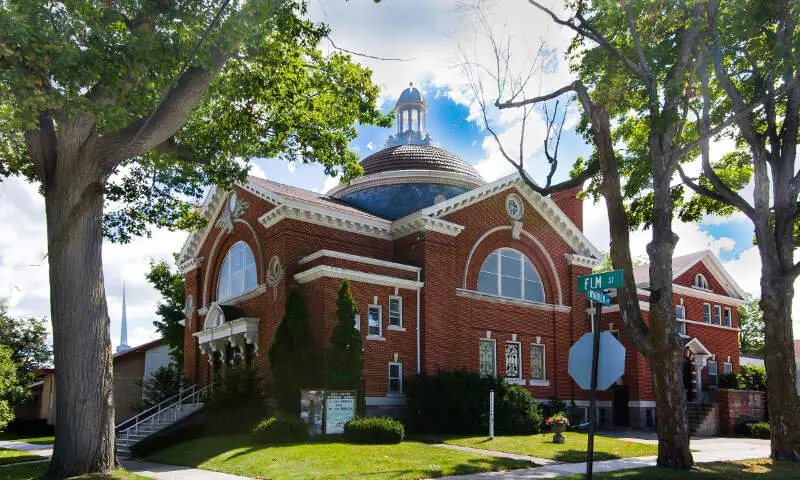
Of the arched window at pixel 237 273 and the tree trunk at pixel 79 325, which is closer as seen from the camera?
the tree trunk at pixel 79 325

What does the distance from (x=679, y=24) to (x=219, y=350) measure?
20820 millimetres

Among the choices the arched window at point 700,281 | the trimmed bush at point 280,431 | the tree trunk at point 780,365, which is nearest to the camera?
the tree trunk at point 780,365

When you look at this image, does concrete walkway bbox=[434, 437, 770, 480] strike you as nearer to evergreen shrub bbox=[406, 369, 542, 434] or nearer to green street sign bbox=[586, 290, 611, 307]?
evergreen shrub bbox=[406, 369, 542, 434]

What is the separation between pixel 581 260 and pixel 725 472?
59.1 ft

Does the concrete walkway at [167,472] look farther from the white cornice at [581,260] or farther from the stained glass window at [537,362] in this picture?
the white cornice at [581,260]

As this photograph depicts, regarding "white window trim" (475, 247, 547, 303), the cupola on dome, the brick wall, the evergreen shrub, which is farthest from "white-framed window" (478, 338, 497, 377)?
the brick wall

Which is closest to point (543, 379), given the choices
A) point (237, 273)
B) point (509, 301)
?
point (509, 301)

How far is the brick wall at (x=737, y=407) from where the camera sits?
102 feet

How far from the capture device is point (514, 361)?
2962cm

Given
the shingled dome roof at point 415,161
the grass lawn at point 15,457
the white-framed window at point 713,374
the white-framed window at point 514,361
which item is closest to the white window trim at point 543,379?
the white-framed window at point 514,361

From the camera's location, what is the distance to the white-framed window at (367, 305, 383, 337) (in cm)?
2483

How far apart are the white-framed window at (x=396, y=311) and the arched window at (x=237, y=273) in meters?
5.89

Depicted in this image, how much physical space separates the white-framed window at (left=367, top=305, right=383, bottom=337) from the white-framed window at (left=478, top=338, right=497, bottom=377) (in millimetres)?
5336

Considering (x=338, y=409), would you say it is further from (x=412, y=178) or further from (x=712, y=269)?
(x=712, y=269)
